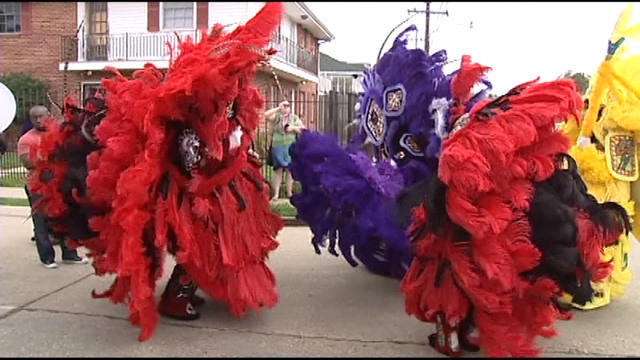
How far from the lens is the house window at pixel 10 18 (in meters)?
19.7

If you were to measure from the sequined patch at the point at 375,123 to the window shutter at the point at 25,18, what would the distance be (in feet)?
57.2

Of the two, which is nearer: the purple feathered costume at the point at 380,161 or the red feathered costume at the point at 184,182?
the red feathered costume at the point at 184,182

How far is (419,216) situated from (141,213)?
169 cm

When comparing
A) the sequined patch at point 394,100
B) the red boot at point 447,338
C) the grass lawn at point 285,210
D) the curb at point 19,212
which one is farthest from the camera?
the grass lawn at point 285,210

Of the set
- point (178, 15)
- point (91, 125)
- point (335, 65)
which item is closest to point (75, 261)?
point (91, 125)

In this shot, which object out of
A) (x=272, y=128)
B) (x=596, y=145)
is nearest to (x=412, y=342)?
(x=596, y=145)

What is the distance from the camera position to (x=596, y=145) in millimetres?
4941

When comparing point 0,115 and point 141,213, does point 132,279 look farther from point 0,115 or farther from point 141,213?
point 0,115

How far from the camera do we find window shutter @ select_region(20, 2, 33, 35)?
19500 millimetres

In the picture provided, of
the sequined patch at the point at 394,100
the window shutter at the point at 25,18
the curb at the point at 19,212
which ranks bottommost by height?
the curb at the point at 19,212

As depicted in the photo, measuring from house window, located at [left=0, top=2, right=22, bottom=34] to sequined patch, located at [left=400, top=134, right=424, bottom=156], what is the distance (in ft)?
60.1

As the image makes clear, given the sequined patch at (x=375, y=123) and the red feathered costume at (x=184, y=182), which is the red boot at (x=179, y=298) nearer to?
the red feathered costume at (x=184, y=182)

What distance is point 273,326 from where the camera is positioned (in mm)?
4449

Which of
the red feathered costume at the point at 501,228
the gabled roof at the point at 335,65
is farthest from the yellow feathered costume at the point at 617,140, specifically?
the gabled roof at the point at 335,65
